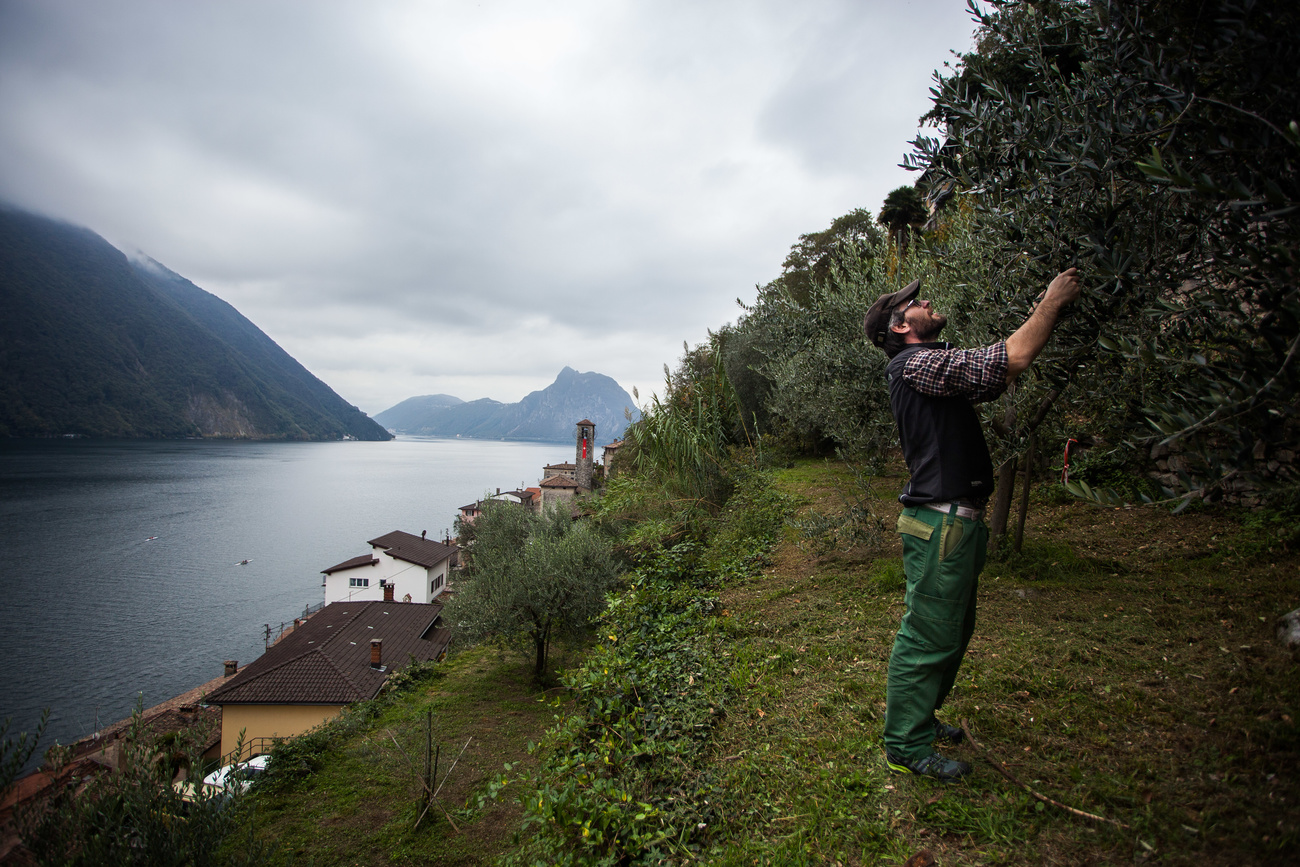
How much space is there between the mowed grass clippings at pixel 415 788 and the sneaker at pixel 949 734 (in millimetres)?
3843

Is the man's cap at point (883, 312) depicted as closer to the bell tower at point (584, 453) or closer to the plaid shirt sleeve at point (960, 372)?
the plaid shirt sleeve at point (960, 372)

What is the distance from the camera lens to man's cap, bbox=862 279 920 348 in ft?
9.57

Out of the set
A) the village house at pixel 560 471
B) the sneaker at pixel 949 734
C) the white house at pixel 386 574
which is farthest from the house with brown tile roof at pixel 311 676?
the village house at pixel 560 471

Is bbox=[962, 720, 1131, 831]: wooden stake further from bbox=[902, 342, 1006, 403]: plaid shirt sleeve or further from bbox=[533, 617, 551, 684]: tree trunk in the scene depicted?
bbox=[533, 617, 551, 684]: tree trunk

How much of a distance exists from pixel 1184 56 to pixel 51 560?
65.5 metres

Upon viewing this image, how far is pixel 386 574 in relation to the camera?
1636 inches

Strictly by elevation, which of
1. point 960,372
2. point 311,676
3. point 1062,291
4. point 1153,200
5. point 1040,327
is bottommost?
point 311,676

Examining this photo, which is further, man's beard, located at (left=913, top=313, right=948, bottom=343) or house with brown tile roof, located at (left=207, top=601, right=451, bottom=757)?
house with brown tile roof, located at (left=207, top=601, right=451, bottom=757)

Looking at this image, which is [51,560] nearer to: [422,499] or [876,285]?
[422,499]

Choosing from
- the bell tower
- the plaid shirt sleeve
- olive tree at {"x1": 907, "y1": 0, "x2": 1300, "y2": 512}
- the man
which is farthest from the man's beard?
→ the bell tower

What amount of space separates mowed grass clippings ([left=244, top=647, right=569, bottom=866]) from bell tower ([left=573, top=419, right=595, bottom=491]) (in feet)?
83.6

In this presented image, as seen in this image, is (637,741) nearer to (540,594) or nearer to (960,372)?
(960,372)

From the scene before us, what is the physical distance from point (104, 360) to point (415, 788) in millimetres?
179384

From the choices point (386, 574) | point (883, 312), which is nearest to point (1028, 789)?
point (883, 312)
